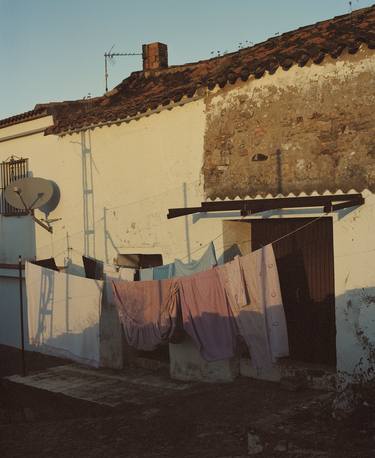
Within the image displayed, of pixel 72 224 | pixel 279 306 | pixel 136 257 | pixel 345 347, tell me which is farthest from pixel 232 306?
pixel 72 224

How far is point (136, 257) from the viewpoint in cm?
1096

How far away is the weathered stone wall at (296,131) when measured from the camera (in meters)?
7.54

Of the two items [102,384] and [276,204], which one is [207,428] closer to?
[276,204]

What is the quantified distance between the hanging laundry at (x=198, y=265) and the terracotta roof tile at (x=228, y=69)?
7.87 feet

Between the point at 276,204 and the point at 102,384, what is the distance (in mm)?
4226

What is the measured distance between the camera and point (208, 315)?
27.8 ft

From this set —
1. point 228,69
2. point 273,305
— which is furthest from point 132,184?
point 273,305

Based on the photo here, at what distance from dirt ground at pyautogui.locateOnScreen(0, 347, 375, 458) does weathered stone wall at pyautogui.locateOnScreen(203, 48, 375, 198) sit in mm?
2710

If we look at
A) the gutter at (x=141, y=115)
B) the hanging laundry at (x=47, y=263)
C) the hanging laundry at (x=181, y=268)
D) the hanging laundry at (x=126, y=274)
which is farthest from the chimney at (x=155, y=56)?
the hanging laundry at (x=181, y=268)

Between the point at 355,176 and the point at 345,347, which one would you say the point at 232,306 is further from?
the point at 355,176

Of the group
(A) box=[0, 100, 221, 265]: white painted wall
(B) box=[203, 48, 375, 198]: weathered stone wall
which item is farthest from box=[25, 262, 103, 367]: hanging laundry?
(B) box=[203, 48, 375, 198]: weathered stone wall

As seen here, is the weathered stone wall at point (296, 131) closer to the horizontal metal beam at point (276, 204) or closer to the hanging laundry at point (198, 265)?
the horizontal metal beam at point (276, 204)

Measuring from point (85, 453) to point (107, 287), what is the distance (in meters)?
4.14

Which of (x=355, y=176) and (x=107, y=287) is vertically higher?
(x=355, y=176)
